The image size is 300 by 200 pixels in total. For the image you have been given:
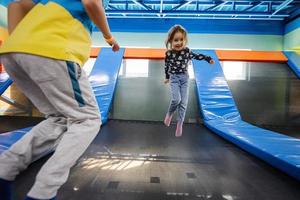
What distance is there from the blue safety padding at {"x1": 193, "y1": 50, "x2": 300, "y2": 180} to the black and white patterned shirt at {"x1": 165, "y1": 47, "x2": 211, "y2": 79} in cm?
77

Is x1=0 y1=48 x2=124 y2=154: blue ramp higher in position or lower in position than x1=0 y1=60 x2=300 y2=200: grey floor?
higher

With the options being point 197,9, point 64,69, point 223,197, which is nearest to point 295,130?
point 223,197

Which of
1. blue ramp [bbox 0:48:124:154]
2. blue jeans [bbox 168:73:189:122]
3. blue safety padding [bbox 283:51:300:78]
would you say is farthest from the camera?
blue safety padding [bbox 283:51:300:78]

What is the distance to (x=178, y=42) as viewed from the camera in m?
2.35

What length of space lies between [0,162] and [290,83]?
13.2 ft

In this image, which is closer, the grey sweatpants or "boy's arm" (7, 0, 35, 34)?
the grey sweatpants

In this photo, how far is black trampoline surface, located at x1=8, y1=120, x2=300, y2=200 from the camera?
3.71 feet

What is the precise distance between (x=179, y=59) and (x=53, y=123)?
1649 millimetres

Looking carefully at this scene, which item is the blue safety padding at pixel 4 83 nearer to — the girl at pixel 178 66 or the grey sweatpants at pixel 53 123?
the girl at pixel 178 66

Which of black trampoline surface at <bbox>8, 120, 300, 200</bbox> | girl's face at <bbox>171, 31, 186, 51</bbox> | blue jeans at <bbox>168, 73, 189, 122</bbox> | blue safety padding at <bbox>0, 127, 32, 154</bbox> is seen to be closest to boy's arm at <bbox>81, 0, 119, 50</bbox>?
black trampoline surface at <bbox>8, 120, 300, 200</bbox>

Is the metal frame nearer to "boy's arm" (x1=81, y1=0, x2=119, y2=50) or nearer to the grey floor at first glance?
the grey floor

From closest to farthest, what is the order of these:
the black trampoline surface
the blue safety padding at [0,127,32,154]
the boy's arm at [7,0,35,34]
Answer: the boy's arm at [7,0,35,34] → the black trampoline surface → the blue safety padding at [0,127,32,154]

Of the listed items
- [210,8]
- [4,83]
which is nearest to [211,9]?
[210,8]

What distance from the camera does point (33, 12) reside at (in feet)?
2.62
